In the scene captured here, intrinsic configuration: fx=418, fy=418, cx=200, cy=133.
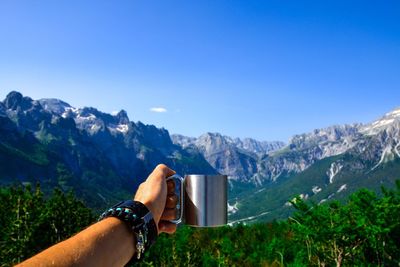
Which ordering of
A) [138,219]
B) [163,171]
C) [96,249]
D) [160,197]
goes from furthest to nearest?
1. [163,171]
2. [160,197]
3. [138,219]
4. [96,249]

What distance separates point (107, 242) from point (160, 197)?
54 cm

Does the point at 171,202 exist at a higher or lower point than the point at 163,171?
lower

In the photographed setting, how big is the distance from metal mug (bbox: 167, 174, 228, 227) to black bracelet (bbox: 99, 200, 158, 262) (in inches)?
14.3

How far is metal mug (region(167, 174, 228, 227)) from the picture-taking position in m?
2.06

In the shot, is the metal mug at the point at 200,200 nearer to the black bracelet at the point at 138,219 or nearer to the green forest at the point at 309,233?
the black bracelet at the point at 138,219

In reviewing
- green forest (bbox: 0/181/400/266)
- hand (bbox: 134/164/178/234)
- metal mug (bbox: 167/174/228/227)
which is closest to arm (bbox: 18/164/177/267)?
hand (bbox: 134/164/178/234)

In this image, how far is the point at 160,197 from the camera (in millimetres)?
1875

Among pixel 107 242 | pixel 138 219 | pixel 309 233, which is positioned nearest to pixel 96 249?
pixel 107 242

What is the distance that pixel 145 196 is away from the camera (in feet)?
6.04

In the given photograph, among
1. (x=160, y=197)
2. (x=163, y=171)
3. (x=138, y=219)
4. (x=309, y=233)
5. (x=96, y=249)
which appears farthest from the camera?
(x=309, y=233)

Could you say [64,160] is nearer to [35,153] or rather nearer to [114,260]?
[35,153]

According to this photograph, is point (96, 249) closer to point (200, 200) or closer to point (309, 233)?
point (200, 200)

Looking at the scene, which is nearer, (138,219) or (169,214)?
(138,219)

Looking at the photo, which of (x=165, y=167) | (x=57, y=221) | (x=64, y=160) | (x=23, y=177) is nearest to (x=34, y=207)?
(x=57, y=221)
